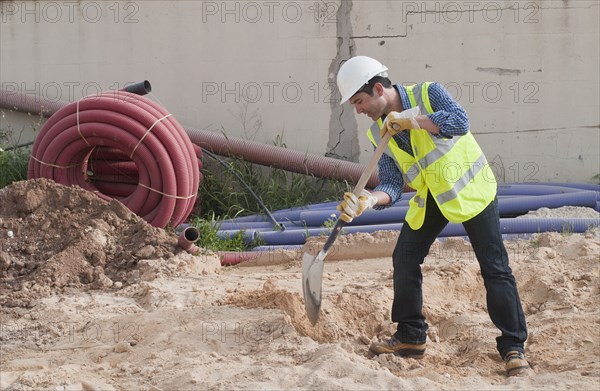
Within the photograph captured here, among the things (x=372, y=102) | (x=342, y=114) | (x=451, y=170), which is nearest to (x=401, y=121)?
(x=372, y=102)

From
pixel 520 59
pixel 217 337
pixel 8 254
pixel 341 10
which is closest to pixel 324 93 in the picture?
pixel 341 10

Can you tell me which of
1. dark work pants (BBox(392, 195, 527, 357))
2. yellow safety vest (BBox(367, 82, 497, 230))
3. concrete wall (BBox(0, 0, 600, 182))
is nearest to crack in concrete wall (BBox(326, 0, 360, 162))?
concrete wall (BBox(0, 0, 600, 182))

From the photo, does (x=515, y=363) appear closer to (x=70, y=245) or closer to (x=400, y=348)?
(x=400, y=348)

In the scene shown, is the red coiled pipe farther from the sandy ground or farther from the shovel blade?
the shovel blade

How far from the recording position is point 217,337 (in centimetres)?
546

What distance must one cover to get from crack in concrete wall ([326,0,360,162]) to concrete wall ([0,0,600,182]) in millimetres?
12

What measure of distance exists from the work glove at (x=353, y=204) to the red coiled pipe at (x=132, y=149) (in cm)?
298

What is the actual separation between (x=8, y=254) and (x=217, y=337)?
2015 mm

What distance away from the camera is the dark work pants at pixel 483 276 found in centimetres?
502

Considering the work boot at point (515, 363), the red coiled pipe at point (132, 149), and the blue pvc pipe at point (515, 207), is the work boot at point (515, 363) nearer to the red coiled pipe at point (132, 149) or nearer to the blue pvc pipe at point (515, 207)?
the blue pvc pipe at point (515, 207)

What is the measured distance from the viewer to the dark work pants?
502cm

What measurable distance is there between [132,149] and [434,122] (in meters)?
3.62

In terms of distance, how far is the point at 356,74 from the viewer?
498 cm

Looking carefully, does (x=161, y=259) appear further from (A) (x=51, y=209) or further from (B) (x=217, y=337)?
(B) (x=217, y=337)
